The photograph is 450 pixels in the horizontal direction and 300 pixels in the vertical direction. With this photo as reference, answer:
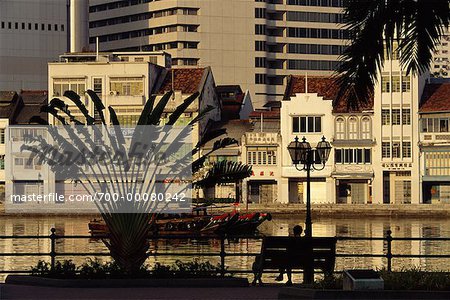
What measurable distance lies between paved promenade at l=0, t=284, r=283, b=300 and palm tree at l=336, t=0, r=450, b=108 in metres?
4.20

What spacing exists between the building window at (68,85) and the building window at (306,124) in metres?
20.1

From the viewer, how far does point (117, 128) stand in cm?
3059

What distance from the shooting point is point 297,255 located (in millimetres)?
25578

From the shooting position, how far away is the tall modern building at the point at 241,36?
513 feet

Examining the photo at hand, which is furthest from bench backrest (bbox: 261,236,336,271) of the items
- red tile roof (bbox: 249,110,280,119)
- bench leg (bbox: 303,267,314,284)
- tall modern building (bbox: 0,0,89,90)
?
tall modern building (bbox: 0,0,89,90)

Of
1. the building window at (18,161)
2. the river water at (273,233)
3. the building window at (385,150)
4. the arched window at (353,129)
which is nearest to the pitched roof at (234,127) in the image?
the arched window at (353,129)

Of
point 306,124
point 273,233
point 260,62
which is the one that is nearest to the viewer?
point 273,233

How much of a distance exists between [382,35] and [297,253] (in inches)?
250

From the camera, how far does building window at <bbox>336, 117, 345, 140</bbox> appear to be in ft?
355

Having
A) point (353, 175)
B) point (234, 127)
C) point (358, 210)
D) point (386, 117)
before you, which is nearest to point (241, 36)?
point (234, 127)

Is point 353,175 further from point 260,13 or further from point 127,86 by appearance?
point 260,13

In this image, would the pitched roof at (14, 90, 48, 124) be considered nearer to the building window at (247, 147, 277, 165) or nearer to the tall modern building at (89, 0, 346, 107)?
the building window at (247, 147, 277, 165)

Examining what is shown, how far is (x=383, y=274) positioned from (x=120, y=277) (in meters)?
6.24

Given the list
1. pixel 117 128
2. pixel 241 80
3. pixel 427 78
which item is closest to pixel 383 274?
pixel 117 128
